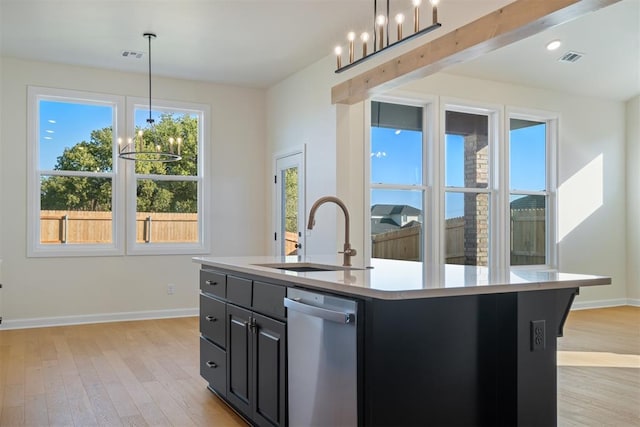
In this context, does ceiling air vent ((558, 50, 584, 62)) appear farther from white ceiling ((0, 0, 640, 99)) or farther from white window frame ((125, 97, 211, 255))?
white window frame ((125, 97, 211, 255))

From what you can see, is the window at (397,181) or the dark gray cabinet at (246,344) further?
the window at (397,181)

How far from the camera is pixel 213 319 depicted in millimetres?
3410

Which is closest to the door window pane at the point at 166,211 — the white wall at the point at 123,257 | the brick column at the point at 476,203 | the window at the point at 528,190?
the white wall at the point at 123,257

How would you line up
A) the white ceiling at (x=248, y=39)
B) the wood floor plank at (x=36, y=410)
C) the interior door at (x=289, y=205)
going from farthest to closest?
the interior door at (x=289, y=205), the white ceiling at (x=248, y=39), the wood floor plank at (x=36, y=410)

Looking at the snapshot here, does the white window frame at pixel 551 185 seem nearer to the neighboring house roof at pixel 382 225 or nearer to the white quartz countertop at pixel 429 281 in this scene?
the neighboring house roof at pixel 382 225

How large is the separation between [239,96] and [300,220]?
1961 millimetres

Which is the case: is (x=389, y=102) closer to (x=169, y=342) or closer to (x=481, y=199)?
(x=481, y=199)

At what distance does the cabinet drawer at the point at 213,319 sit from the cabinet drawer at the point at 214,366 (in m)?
0.06

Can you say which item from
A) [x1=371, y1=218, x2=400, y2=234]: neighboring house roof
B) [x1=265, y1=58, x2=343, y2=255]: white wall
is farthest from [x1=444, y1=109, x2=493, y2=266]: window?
[x1=265, y1=58, x2=343, y2=255]: white wall

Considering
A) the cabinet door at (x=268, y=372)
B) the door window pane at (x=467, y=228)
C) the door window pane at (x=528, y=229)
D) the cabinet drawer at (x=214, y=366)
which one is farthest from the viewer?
the door window pane at (x=528, y=229)

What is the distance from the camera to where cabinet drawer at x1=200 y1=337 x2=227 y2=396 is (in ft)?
10.6

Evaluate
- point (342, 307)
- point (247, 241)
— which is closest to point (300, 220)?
point (247, 241)

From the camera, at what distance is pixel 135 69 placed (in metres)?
6.24

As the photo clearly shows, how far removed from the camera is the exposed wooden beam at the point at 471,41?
328cm
